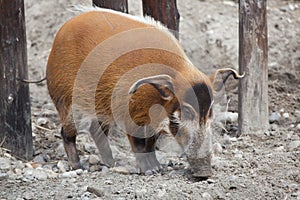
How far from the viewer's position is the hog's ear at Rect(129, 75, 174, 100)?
14.5ft

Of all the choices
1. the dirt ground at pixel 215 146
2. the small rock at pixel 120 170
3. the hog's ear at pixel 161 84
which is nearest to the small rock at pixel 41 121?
the dirt ground at pixel 215 146

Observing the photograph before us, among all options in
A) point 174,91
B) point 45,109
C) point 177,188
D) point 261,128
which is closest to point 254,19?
point 261,128

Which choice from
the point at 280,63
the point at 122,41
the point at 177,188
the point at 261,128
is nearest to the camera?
A: the point at 177,188

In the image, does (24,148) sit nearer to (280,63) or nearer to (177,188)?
(177,188)

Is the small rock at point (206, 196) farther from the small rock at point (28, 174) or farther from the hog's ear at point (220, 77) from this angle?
the small rock at point (28, 174)

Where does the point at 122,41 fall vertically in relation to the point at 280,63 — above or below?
above

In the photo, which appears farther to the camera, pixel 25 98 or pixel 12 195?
pixel 25 98

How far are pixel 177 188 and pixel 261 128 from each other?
1.56 metres

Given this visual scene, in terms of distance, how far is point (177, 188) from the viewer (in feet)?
14.7

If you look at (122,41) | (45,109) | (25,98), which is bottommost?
(45,109)

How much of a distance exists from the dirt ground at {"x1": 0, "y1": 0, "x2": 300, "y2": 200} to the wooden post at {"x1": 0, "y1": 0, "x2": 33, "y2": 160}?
0.14 meters

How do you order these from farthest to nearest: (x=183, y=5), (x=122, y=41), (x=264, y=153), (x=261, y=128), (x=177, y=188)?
(x=183, y=5) < (x=261, y=128) < (x=264, y=153) < (x=122, y=41) < (x=177, y=188)

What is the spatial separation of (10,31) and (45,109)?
1557 millimetres

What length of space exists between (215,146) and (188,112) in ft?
2.94
